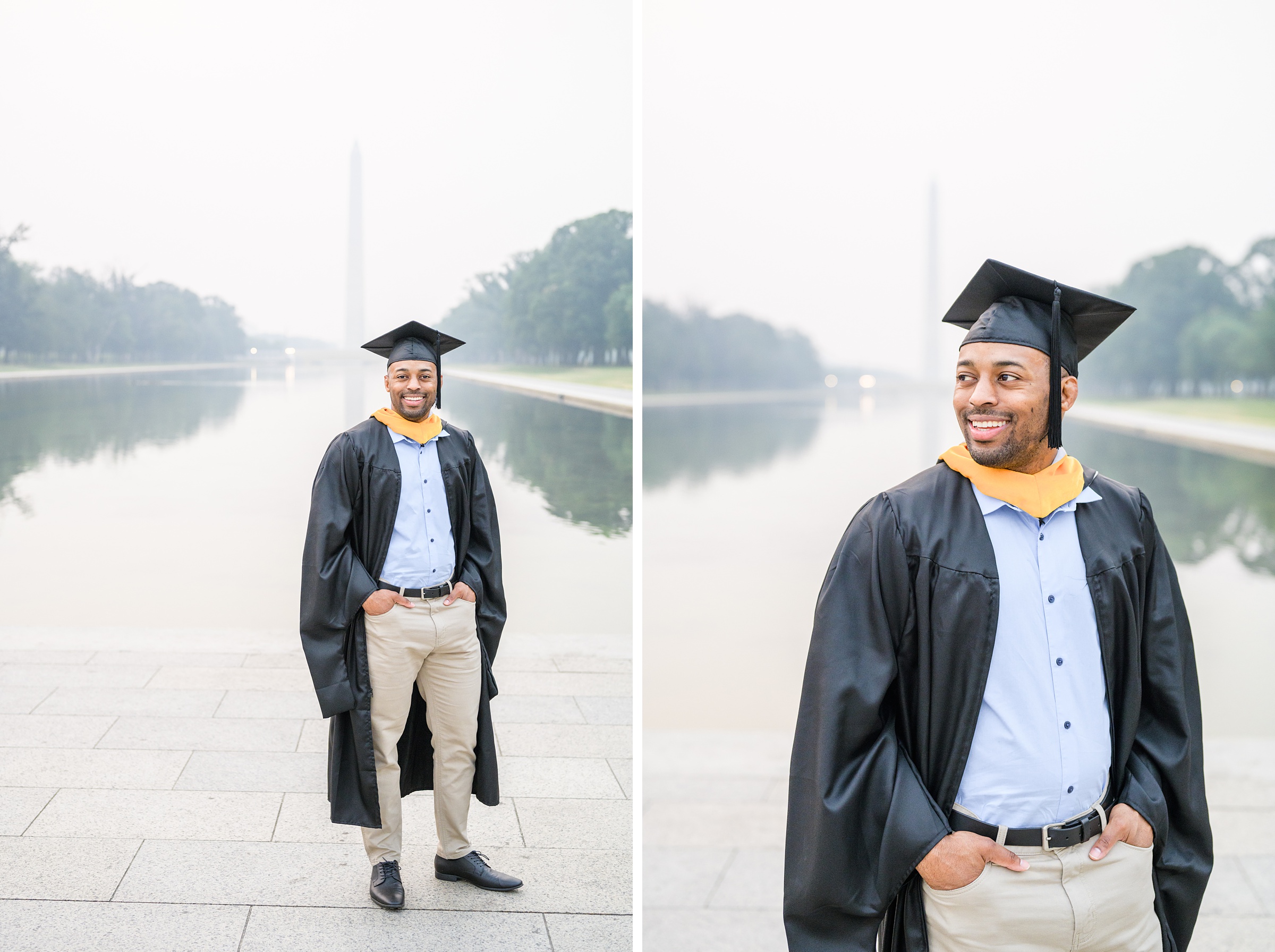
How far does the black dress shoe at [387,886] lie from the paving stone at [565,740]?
140cm

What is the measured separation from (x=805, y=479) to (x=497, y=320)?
2.54 m

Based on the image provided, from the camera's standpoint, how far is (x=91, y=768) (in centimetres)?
441

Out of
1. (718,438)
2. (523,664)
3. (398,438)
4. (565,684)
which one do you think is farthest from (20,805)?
(718,438)

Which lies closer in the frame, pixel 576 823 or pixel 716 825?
pixel 576 823

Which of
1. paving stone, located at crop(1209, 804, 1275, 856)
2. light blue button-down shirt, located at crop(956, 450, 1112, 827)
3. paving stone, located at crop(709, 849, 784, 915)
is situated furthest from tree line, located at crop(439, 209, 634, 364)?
light blue button-down shirt, located at crop(956, 450, 1112, 827)

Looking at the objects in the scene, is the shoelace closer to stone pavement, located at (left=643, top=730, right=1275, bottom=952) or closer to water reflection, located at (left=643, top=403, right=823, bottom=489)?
stone pavement, located at (left=643, top=730, right=1275, bottom=952)

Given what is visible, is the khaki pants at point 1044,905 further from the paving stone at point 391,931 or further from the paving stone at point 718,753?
the paving stone at point 718,753

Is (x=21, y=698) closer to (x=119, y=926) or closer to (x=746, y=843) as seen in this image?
(x=119, y=926)

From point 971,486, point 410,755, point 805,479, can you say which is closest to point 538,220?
point 805,479

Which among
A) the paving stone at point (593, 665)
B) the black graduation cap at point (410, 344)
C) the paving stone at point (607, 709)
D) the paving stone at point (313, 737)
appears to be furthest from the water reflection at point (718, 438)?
the black graduation cap at point (410, 344)

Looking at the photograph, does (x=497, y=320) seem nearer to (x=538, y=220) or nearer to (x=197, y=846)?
(x=538, y=220)

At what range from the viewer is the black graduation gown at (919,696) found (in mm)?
1753

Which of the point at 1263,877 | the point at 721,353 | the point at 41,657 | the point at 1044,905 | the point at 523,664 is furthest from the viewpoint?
the point at 721,353

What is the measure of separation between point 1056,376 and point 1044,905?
886mm
